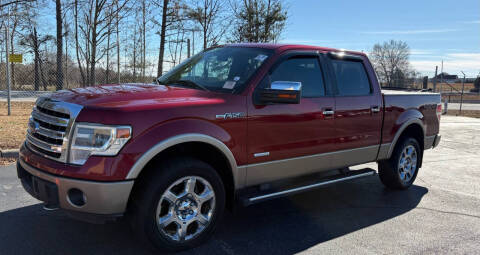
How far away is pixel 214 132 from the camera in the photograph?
11.2 feet

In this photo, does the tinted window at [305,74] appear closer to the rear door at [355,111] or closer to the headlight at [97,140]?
the rear door at [355,111]

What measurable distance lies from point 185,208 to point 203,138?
0.64 m

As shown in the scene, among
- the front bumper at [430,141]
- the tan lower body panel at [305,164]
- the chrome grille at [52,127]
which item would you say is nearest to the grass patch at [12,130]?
the chrome grille at [52,127]

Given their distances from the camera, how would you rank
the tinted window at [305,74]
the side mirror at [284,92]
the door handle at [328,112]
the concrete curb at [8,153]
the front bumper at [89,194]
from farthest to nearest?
1. the concrete curb at [8,153]
2. the door handle at [328,112]
3. the tinted window at [305,74]
4. the side mirror at [284,92]
5. the front bumper at [89,194]

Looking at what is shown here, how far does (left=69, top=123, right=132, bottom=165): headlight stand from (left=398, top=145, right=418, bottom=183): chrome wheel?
4098 millimetres

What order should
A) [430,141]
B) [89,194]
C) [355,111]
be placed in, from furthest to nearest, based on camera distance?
[430,141] < [355,111] < [89,194]

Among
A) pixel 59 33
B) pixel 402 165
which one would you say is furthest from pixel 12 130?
pixel 59 33

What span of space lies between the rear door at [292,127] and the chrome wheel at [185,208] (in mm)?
512

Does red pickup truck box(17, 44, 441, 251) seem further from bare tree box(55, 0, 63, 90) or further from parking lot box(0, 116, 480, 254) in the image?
bare tree box(55, 0, 63, 90)

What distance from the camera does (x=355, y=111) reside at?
4.66 m

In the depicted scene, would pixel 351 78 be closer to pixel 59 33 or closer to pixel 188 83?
pixel 188 83

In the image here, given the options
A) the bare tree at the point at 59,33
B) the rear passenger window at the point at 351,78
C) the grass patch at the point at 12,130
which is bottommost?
the grass patch at the point at 12,130

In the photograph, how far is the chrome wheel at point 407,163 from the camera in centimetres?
563

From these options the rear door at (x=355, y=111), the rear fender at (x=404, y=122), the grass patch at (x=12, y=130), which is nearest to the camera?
the rear door at (x=355, y=111)
